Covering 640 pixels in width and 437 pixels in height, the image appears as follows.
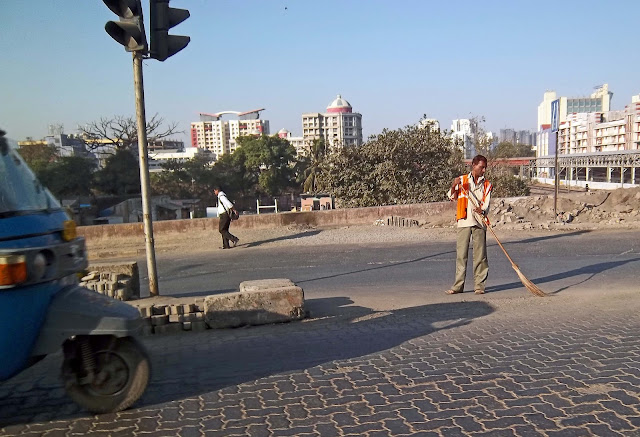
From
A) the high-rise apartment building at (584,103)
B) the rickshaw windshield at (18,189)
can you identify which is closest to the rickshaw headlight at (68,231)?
the rickshaw windshield at (18,189)

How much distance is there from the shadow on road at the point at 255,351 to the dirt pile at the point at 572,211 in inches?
411

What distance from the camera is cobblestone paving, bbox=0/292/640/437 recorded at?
130 inches

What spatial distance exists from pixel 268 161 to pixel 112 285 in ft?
157

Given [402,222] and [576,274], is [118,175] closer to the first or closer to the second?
[402,222]

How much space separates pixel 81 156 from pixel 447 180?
30.0 metres

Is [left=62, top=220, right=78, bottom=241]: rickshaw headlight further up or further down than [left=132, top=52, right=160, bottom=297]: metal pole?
further down

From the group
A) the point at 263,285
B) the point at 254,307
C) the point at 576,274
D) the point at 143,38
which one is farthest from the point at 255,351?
the point at 576,274

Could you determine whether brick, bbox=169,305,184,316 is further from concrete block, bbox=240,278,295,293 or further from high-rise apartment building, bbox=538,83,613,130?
high-rise apartment building, bbox=538,83,613,130

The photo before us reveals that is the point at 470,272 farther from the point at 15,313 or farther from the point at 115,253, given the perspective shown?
the point at 115,253

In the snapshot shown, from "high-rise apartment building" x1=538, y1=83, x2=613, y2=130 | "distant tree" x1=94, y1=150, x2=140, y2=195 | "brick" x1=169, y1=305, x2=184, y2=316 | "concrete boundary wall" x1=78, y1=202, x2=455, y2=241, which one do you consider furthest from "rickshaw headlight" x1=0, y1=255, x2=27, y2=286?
"high-rise apartment building" x1=538, y1=83, x2=613, y2=130

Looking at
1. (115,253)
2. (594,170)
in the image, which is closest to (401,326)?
(115,253)

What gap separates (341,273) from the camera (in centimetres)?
1002

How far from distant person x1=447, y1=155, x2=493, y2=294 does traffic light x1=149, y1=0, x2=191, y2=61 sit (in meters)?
4.07

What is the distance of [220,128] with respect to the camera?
186 meters
